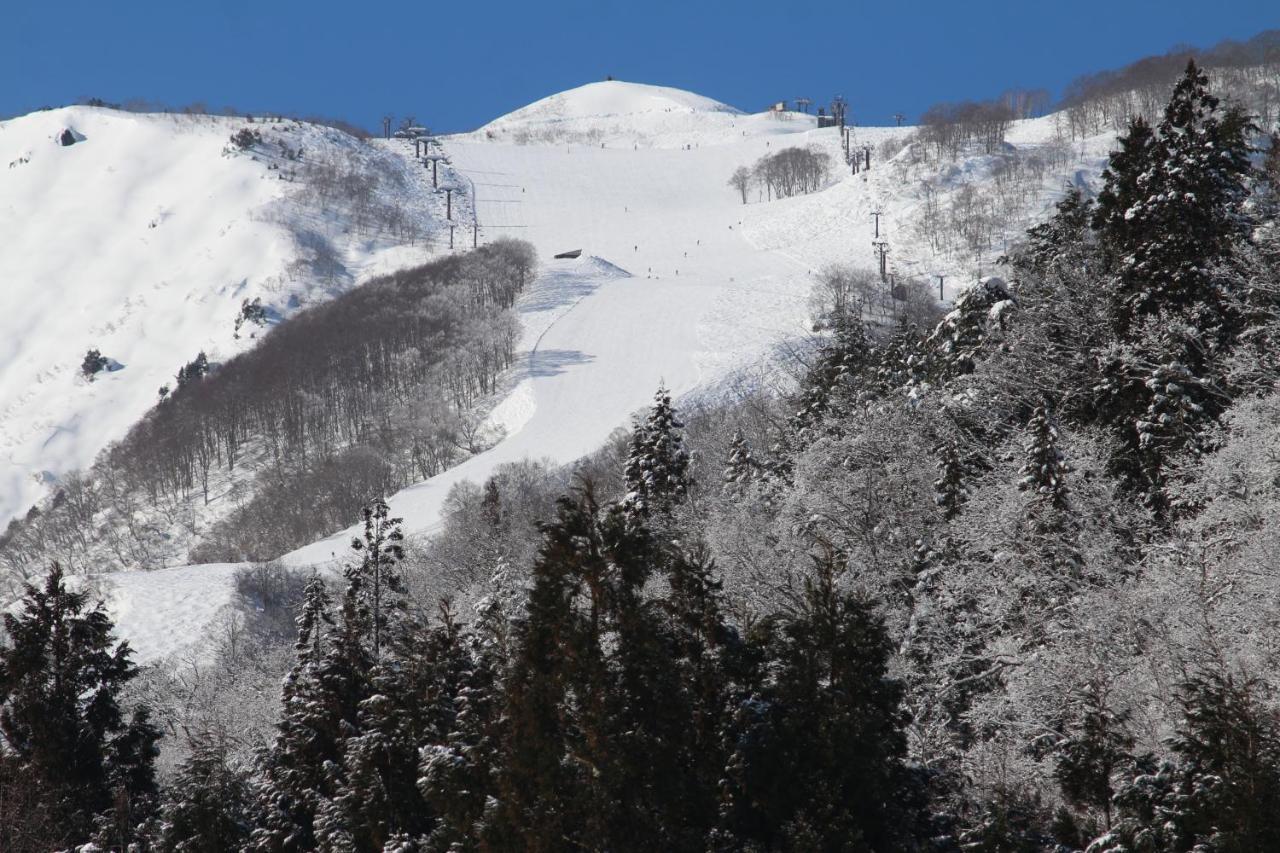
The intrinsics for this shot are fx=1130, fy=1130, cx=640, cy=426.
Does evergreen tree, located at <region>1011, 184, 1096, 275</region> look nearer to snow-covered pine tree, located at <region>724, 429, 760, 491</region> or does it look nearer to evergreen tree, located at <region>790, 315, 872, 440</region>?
evergreen tree, located at <region>790, 315, 872, 440</region>

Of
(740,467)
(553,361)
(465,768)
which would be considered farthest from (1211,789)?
(553,361)

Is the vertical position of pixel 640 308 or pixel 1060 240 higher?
pixel 640 308

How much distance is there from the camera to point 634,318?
132m

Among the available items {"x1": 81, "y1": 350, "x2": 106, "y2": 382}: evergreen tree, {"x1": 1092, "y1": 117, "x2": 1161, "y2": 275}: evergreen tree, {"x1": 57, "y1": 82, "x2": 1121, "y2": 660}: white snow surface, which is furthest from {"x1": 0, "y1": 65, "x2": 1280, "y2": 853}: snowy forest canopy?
{"x1": 81, "y1": 350, "x2": 106, "y2": 382}: evergreen tree

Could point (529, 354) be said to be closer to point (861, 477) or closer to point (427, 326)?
point (427, 326)

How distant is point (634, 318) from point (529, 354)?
1366 cm

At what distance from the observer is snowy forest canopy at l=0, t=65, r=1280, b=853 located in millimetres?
15875

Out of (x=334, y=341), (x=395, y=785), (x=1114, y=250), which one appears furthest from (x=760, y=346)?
(x=395, y=785)

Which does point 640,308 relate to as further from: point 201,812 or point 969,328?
point 201,812

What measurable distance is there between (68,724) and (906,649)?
769 inches

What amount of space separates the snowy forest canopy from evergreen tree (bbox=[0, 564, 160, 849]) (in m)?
0.08

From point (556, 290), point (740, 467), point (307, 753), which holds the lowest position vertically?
point (307, 753)

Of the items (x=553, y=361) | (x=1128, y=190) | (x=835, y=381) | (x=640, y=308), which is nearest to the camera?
(x=1128, y=190)

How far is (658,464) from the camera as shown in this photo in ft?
139
